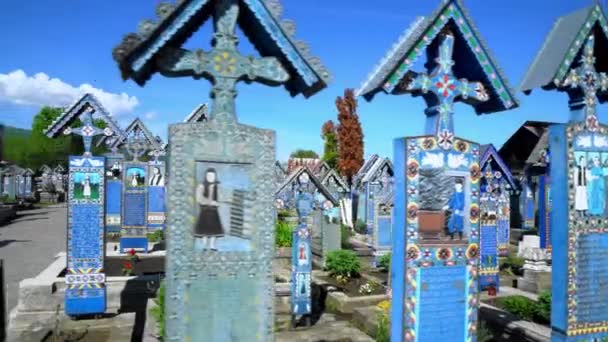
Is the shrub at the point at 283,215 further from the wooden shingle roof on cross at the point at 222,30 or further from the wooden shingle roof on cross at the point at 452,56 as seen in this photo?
the wooden shingle roof on cross at the point at 222,30

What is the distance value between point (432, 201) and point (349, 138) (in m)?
40.6

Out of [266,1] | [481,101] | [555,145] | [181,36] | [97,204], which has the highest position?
[266,1]

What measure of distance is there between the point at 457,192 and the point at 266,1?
302cm

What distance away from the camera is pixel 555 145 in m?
6.55

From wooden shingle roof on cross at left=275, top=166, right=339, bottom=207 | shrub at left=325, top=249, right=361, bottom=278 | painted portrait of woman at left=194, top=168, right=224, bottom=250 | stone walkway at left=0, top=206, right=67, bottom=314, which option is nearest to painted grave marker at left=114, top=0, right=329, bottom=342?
painted portrait of woman at left=194, top=168, right=224, bottom=250

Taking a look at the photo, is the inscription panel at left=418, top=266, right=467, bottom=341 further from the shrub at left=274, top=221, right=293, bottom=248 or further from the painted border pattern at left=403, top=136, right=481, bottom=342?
the shrub at left=274, top=221, right=293, bottom=248

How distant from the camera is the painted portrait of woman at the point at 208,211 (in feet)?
15.6

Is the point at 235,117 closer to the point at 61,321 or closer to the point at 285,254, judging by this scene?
the point at 61,321

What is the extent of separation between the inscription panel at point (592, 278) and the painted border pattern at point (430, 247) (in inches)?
63.4

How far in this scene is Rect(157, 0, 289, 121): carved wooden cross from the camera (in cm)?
482

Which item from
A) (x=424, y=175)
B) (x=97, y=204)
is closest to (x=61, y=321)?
(x=97, y=204)

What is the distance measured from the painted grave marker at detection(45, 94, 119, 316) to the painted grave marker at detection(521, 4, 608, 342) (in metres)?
8.13

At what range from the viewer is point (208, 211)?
15.7 ft

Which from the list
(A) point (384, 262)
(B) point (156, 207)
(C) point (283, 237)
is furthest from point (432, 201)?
(B) point (156, 207)
